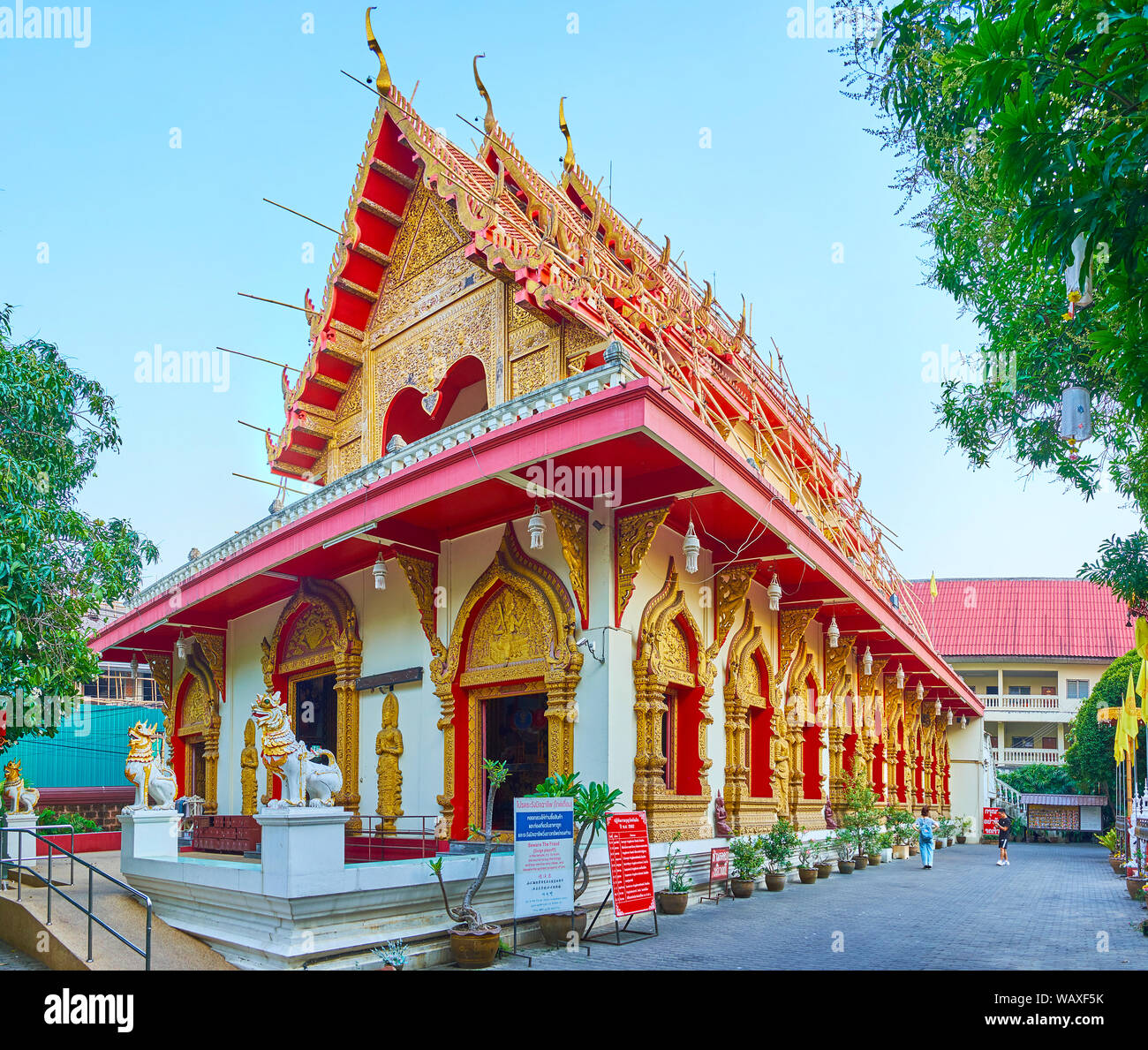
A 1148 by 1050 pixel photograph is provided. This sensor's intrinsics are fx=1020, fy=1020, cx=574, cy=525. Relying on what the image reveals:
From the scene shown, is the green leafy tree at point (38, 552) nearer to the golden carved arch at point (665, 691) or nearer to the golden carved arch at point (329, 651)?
the golden carved arch at point (329, 651)

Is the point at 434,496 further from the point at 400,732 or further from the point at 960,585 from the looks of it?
the point at 960,585

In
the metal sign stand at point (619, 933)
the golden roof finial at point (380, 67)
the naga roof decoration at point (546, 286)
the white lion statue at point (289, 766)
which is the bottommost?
the metal sign stand at point (619, 933)

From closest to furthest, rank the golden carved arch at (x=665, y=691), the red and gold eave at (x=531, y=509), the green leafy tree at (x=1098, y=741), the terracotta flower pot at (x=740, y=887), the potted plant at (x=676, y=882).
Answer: the red and gold eave at (x=531, y=509), the potted plant at (x=676, y=882), the golden carved arch at (x=665, y=691), the terracotta flower pot at (x=740, y=887), the green leafy tree at (x=1098, y=741)

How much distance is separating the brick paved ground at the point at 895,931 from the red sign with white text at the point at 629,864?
349mm

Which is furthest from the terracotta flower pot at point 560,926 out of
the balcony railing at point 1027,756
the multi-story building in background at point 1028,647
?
the balcony railing at point 1027,756

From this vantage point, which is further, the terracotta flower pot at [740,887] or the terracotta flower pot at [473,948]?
the terracotta flower pot at [740,887]

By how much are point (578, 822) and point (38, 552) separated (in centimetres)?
556

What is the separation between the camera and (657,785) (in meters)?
11.0

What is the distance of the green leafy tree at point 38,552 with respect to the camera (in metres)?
8.87

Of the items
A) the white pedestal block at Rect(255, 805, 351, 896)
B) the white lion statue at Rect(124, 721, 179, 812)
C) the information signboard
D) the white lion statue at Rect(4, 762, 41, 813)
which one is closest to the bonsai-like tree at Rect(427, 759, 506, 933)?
the information signboard

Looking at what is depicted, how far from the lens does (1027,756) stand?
141 ft
